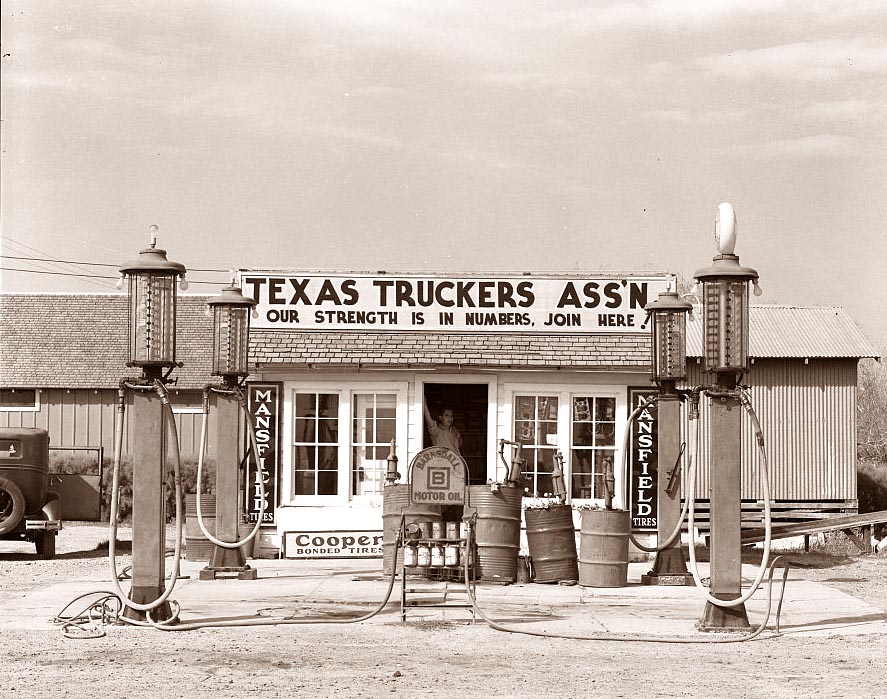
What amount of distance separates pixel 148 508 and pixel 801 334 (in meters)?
16.1

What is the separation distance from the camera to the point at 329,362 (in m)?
16.2

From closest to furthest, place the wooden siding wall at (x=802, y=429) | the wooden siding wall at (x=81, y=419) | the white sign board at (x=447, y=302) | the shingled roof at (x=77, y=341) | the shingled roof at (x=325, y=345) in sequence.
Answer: the shingled roof at (x=325, y=345) < the white sign board at (x=447, y=302) < the wooden siding wall at (x=802, y=429) < the wooden siding wall at (x=81, y=419) < the shingled roof at (x=77, y=341)

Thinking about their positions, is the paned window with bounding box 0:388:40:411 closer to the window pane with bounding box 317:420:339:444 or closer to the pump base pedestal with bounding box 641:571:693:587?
the window pane with bounding box 317:420:339:444

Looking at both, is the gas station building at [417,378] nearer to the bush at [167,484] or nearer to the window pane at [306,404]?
the window pane at [306,404]

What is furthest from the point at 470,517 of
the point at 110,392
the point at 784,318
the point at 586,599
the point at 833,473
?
the point at 110,392

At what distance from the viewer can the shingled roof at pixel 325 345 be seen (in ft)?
53.5

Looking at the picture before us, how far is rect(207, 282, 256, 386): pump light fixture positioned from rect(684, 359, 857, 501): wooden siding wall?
10126 millimetres

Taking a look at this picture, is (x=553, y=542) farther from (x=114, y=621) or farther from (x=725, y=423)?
(x=114, y=621)

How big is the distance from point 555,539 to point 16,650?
620 centimetres

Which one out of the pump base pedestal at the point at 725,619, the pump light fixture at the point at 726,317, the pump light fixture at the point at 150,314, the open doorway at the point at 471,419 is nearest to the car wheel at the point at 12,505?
the open doorway at the point at 471,419

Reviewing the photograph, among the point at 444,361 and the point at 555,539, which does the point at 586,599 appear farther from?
the point at 444,361

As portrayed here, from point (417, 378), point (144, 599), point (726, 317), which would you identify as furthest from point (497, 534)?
point (144, 599)

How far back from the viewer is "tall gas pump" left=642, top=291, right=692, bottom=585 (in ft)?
44.2

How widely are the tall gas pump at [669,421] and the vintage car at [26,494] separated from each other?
814 cm
